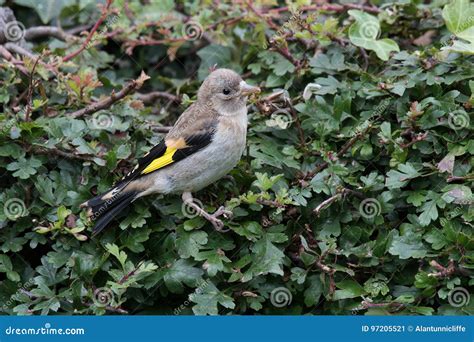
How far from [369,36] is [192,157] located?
144cm

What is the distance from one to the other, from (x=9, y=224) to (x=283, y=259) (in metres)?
1.61

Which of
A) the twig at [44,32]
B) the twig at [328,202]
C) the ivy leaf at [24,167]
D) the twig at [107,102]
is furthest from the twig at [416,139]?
the twig at [44,32]

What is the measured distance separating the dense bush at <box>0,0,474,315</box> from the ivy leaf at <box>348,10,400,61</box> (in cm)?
1

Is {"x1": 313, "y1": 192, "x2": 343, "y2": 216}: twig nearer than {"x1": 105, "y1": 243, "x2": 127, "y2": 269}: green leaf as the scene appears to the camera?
No

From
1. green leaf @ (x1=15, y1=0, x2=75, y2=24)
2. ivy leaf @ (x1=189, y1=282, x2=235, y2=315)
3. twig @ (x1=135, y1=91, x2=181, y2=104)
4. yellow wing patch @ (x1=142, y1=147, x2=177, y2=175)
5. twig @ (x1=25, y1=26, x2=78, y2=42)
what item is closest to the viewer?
ivy leaf @ (x1=189, y1=282, x2=235, y2=315)

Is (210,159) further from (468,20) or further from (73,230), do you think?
(468,20)

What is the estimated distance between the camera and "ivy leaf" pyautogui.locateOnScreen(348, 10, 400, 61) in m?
4.60

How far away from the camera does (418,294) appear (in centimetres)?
368

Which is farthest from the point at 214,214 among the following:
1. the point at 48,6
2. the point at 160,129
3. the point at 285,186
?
the point at 48,6

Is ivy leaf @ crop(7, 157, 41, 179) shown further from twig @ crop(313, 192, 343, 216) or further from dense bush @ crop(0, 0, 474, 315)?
twig @ crop(313, 192, 343, 216)

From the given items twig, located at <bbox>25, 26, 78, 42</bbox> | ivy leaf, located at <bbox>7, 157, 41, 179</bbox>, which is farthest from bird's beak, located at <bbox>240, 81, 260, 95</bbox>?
twig, located at <bbox>25, 26, 78, 42</bbox>

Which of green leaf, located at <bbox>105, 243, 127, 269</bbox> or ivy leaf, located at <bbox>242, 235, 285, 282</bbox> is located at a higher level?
green leaf, located at <bbox>105, 243, 127, 269</bbox>

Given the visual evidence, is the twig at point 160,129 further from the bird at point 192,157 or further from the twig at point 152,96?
the twig at point 152,96

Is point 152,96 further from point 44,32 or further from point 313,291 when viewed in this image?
point 313,291
